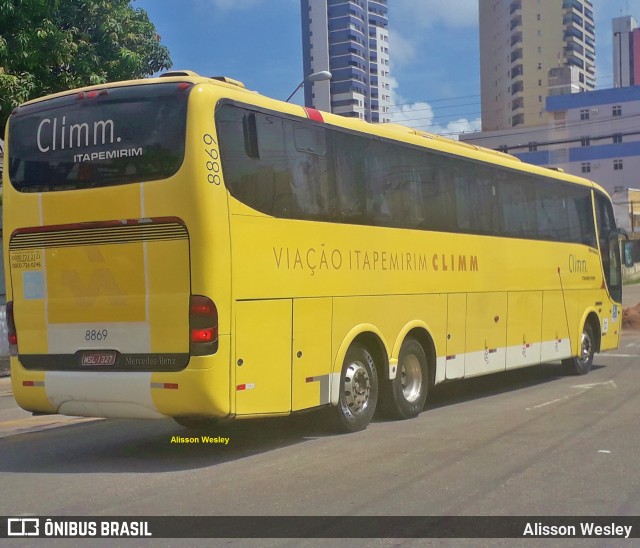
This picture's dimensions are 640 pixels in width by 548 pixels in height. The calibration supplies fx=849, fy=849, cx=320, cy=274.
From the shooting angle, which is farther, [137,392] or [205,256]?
[137,392]

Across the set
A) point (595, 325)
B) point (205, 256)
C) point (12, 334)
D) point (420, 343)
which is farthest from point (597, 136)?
point (205, 256)

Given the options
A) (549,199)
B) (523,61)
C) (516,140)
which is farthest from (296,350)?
(523,61)

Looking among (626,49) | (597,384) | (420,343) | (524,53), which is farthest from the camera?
(626,49)

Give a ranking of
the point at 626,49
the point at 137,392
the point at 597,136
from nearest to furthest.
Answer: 1. the point at 137,392
2. the point at 597,136
3. the point at 626,49

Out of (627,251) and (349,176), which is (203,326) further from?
(627,251)

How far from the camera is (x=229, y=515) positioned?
6199mm

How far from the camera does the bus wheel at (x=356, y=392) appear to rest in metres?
9.53

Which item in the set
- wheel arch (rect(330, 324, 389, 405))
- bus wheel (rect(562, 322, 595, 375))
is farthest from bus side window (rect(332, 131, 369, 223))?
bus wheel (rect(562, 322, 595, 375))

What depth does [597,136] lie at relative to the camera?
89.8 meters

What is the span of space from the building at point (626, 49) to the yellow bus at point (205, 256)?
121454 mm

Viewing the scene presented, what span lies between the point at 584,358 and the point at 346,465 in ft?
31.3

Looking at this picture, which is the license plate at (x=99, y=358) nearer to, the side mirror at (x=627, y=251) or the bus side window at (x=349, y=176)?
the bus side window at (x=349, y=176)
